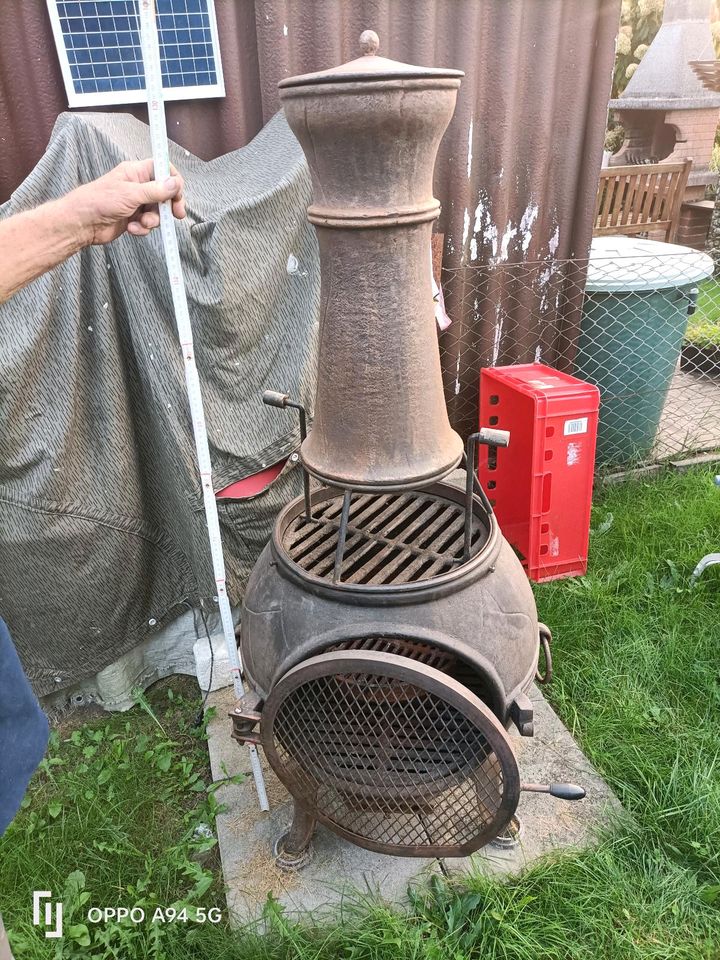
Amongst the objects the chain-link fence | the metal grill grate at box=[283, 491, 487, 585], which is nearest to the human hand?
the metal grill grate at box=[283, 491, 487, 585]

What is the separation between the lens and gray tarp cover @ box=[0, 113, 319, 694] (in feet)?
8.05

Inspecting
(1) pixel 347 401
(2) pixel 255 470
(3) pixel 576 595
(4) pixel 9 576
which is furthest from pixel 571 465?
(4) pixel 9 576

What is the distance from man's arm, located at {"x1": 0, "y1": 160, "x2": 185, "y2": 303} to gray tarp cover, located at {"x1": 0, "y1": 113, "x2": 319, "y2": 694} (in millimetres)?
548

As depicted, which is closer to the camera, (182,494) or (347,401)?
(347,401)

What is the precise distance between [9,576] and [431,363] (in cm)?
181

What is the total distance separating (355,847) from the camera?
2303mm

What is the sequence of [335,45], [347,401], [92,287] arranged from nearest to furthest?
1. [347,401]
2. [92,287]
3. [335,45]

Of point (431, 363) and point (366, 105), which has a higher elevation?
point (366, 105)

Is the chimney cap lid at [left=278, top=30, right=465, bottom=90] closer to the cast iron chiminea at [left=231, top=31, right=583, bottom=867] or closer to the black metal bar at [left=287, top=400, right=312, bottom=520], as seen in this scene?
the cast iron chiminea at [left=231, top=31, right=583, bottom=867]

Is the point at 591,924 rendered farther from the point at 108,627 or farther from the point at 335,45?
the point at 335,45

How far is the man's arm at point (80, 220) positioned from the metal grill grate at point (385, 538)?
100 centimetres

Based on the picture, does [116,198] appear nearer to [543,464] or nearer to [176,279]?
[176,279]

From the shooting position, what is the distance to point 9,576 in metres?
2.64

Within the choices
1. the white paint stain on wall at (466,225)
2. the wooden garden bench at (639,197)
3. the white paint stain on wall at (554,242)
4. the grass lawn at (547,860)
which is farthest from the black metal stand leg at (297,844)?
the wooden garden bench at (639,197)
